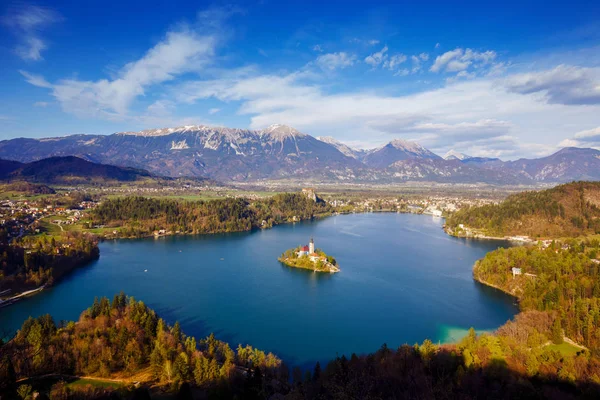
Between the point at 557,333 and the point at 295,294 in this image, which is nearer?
the point at 557,333

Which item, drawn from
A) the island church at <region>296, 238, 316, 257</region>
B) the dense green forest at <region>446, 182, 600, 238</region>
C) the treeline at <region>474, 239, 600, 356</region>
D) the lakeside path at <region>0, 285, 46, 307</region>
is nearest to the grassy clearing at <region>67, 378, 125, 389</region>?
the lakeside path at <region>0, 285, 46, 307</region>

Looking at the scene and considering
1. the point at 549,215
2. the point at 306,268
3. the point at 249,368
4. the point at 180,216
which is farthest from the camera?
the point at 180,216

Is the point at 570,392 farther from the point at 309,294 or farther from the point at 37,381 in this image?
the point at 37,381

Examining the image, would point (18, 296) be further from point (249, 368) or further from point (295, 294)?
point (249, 368)

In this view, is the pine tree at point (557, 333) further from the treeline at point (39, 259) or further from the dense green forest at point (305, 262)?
the treeline at point (39, 259)

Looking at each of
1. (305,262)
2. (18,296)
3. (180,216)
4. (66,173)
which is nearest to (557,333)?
(305,262)

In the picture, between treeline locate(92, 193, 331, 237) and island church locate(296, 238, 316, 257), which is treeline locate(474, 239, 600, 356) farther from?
treeline locate(92, 193, 331, 237)

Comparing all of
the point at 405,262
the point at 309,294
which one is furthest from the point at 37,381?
the point at 405,262

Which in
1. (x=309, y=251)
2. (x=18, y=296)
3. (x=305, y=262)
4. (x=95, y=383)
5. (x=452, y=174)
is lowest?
(x=18, y=296)
